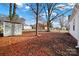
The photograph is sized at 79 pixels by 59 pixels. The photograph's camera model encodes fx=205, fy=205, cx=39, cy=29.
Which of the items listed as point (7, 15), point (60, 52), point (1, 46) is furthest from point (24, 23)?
point (60, 52)

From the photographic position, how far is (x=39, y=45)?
9.55 feet

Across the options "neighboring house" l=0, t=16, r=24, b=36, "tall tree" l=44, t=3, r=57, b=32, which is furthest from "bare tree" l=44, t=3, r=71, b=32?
"neighboring house" l=0, t=16, r=24, b=36

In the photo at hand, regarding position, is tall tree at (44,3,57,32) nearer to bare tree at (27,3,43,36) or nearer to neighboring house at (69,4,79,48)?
bare tree at (27,3,43,36)

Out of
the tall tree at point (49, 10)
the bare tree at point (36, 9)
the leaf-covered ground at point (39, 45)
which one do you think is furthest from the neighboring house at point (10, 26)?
the tall tree at point (49, 10)

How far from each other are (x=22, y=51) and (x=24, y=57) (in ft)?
0.29

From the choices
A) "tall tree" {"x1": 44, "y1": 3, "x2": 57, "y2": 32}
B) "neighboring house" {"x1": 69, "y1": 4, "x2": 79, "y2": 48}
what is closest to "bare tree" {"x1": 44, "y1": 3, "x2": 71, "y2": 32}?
"tall tree" {"x1": 44, "y1": 3, "x2": 57, "y2": 32}

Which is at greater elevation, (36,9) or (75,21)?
(36,9)

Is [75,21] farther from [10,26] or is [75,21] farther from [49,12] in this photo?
[10,26]

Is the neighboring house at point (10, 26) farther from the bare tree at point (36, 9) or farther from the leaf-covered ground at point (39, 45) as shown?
the bare tree at point (36, 9)

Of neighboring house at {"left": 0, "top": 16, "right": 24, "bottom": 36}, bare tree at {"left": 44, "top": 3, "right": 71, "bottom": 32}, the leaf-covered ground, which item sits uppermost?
bare tree at {"left": 44, "top": 3, "right": 71, "bottom": 32}

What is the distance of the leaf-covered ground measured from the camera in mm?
2857

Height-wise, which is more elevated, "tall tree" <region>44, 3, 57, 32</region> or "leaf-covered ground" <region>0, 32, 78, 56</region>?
"tall tree" <region>44, 3, 57, 32</region>

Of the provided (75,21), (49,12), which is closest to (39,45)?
(49,12)

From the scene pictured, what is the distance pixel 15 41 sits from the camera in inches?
116
